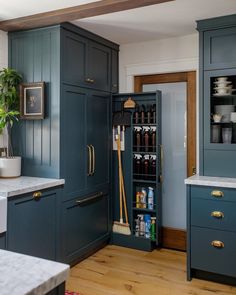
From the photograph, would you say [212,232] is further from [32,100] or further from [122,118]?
[32,100]

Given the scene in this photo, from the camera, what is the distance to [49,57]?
3.18 m

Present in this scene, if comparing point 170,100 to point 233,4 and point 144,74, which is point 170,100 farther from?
point 233,4

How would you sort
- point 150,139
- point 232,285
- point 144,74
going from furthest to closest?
1. point 144,74
2. point 150,139
3. point 232,285

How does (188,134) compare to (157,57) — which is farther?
(157,57)

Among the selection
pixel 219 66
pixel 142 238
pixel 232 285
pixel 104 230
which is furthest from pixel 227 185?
pixel 104 230

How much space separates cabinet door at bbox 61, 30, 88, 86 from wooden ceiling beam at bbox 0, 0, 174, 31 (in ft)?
0.75

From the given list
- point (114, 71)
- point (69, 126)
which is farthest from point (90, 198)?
point (114, 71)

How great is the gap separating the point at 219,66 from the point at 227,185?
114cm

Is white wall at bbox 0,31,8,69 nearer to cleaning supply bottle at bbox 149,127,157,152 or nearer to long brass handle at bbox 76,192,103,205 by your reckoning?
long brass handle at bbox 76,192,103,205

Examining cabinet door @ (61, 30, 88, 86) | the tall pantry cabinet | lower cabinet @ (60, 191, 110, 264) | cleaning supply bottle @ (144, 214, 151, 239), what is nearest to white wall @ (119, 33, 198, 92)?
the tall pantry cabinet

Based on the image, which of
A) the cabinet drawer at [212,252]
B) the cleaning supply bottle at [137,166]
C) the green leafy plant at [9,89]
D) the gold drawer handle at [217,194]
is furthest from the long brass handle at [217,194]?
the green leafy plant at [9,89]

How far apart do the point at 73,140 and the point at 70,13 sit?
3.92 feet

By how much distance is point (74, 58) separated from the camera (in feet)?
10.9

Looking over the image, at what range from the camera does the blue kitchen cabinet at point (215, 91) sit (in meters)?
3.10
